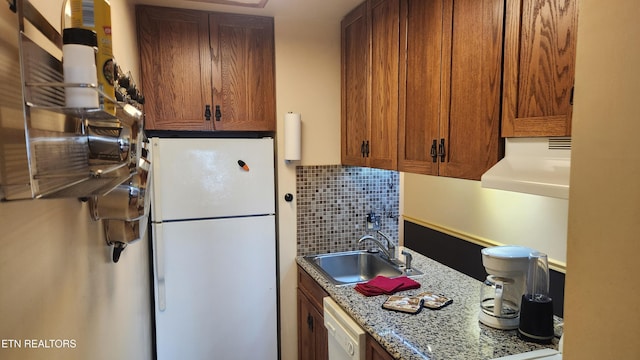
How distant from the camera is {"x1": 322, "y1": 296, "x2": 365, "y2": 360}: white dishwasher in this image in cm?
172

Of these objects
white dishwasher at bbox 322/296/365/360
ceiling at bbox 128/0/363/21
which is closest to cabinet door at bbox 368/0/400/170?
ceiling at bbox 128/0/363/21

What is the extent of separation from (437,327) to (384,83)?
130cm

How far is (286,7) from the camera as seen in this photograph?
7.91ft

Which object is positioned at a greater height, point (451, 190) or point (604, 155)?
point (604, 155)

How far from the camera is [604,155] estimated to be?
57 cm

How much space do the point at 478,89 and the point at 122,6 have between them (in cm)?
166

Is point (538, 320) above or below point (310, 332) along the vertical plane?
above

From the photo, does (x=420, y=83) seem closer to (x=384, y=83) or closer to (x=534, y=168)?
(x=384, y=83)

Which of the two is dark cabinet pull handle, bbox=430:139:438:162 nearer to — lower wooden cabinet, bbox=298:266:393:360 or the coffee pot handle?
the coffee pot handle

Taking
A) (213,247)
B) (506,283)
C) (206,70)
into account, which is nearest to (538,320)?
(506,283)

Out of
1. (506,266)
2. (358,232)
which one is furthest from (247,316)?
(506,266)

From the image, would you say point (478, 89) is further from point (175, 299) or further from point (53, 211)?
point (175, 299)

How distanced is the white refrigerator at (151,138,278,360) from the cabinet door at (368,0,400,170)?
70 cm

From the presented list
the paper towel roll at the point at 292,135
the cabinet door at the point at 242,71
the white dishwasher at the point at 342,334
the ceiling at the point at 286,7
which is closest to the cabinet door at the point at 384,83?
the ceiling at the point at 286,7
